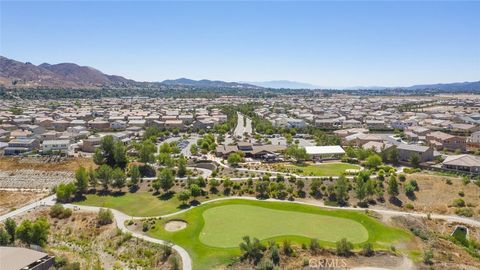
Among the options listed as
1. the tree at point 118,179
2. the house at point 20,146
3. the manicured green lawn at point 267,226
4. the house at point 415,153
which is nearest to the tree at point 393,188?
the manicured green lawn at point 267,226

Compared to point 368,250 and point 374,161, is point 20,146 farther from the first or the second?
point 368,250

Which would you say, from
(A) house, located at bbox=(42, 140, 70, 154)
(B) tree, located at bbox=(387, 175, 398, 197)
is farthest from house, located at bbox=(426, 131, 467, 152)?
(A) house, located at bbox=(42, 140, 70, 154)

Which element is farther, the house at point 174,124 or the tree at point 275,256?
the house at point 174,124

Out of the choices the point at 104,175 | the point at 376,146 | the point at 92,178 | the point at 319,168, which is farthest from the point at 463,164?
the point at 92,178

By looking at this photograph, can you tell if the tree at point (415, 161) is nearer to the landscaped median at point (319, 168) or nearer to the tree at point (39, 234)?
the landscaped median at point (319, 168)

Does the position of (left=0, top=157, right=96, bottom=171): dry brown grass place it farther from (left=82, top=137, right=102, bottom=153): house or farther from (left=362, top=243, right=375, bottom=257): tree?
(left=362, top=243, right=375, bottom=257): tree

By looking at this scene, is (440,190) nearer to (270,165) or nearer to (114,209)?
(270,165)
